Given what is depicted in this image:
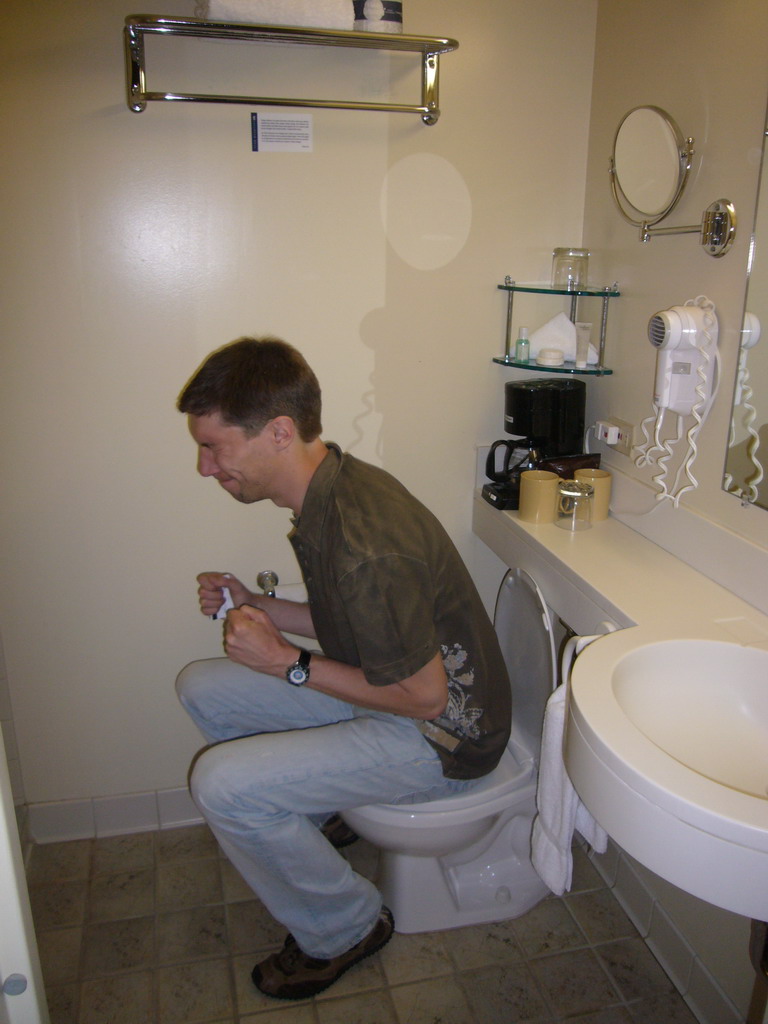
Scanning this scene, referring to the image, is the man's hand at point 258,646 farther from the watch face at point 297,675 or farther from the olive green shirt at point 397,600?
the olive green shirt at point 397,600

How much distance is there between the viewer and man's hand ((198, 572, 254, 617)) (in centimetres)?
176

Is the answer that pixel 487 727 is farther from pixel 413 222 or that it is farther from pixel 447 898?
pixel 413 222

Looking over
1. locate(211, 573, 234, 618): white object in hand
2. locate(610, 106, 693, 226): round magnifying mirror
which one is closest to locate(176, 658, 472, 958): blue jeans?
locate(211, 573, 234, 618): white object in hand

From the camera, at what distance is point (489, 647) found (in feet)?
5.09

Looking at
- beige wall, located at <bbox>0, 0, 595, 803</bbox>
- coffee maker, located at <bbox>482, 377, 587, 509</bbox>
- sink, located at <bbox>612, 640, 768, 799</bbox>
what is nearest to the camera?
sink, located at <bbox>612, 640, 768, 799</bbox>

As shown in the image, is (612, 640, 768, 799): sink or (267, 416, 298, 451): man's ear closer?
(612, 640, 768, 799): sink

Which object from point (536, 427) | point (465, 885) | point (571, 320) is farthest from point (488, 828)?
point (571, 320)

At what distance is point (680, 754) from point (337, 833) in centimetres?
110

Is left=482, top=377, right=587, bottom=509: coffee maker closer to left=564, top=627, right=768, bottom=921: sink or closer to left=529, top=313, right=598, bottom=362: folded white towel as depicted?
left=529, top=313, right=598, bottom=362: folded white towel

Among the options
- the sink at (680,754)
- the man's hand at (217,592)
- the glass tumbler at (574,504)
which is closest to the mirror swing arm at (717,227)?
the glass tumbler at (574,504)

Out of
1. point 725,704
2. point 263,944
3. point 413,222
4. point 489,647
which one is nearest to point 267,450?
point 489,647

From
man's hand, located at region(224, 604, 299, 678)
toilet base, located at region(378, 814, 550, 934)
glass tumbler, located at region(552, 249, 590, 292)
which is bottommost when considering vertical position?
toilet base, located at region(378, 814, 550, 934)

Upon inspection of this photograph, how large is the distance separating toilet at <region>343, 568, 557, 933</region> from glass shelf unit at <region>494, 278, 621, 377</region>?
1.65 ft

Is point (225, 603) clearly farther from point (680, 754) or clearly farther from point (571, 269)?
point (571, 269)
